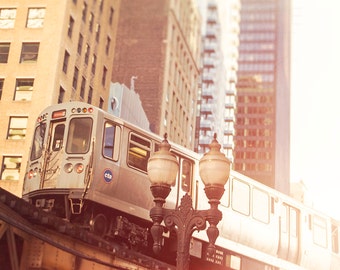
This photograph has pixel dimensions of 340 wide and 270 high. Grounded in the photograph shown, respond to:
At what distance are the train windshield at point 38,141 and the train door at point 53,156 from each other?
436 mm

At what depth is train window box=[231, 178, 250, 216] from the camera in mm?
20391

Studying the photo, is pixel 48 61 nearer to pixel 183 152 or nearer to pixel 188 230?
pixel 183 152

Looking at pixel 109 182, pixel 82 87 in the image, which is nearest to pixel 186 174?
pixel 109 182

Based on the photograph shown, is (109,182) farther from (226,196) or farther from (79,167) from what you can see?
(226,196)

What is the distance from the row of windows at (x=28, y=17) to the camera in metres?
43.9

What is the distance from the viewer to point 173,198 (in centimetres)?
1783

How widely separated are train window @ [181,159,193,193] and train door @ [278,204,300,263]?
18.0 feet

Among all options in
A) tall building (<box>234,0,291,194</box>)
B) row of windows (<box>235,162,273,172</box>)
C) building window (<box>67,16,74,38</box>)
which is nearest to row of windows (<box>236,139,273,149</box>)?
tall building (<box>234,0,291,194</box>)

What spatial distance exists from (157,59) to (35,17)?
70.0 feet

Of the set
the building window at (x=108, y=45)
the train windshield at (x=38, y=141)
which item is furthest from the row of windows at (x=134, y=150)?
the building window at (x=108, y=45)

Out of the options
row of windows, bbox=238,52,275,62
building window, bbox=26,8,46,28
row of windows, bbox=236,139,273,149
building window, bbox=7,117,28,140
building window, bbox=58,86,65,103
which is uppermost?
row of windows, bbox=238,52,275,62

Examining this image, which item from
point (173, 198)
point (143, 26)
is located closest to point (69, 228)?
point (173, 198)
